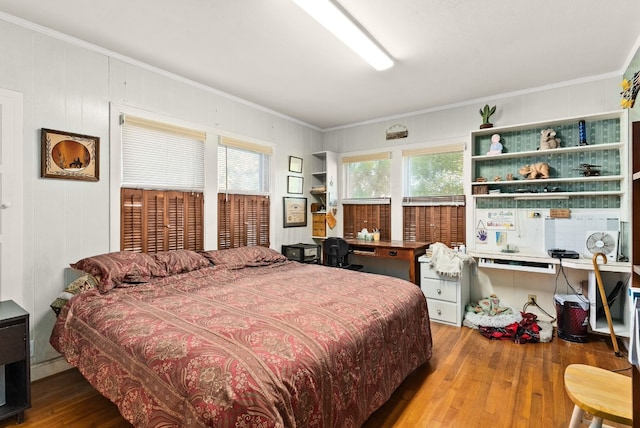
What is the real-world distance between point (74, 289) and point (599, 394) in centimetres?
319

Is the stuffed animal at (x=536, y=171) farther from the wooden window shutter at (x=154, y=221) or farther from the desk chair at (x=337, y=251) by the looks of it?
the wooden window shutter at (x=154, y=221)

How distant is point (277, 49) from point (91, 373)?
2.64 metres

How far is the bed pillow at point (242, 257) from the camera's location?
10.6ft

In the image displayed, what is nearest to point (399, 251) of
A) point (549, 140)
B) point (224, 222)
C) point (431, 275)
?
point (431, 275)

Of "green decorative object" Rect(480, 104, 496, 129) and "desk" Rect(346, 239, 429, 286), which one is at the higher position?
"green decorative object" Rect(480, 104, 496, 129)

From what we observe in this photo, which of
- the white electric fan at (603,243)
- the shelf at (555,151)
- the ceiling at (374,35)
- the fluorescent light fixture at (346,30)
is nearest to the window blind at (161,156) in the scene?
the ceiling at (374,35)

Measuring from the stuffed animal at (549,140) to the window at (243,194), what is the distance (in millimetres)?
3230

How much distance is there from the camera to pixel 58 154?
8.25 ft

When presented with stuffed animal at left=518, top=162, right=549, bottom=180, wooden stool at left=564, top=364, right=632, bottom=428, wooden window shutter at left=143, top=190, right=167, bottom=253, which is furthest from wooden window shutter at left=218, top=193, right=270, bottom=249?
wooden stool at left=564, top=364, right=632, bottom=428

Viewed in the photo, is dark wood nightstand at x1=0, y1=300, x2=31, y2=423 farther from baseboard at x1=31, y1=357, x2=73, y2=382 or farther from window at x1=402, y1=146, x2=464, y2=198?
window at x1=402, y1=146, x2=464, y2=198

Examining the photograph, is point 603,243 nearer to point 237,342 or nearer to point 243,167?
point 237,342

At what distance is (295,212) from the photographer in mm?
4793

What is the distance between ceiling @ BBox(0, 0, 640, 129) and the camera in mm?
2193

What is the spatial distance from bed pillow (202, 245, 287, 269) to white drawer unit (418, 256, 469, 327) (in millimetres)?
1713
